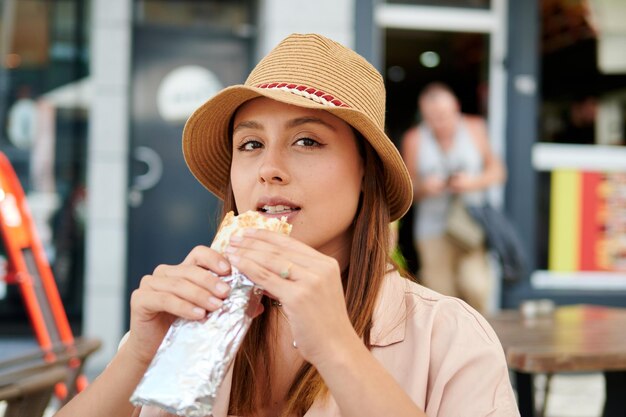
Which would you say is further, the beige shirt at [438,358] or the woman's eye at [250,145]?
the woman's eye at [250,145]

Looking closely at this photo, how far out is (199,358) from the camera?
1.19 m

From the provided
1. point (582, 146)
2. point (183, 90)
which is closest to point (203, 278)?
point (183, 90)

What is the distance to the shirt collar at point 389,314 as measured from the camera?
143 cm

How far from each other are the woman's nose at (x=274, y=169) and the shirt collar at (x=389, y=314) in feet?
1.05

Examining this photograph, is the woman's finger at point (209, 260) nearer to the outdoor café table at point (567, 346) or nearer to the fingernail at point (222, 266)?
the fingernail at point (222, 266)

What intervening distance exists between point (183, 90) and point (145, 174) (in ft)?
2.38

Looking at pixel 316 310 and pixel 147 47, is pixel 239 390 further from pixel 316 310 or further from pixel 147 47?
pixel 147 47

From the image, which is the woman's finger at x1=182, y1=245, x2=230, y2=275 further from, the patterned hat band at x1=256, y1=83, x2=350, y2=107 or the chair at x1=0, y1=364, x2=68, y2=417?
the chair at x1=0, y1=364, x2=68, y2=417

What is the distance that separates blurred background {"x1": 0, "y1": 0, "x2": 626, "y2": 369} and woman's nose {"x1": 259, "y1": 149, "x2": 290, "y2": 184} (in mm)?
3894

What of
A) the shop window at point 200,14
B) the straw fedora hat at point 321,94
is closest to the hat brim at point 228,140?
the straw fedora hat at point 321,94

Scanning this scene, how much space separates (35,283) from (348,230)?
2.39m

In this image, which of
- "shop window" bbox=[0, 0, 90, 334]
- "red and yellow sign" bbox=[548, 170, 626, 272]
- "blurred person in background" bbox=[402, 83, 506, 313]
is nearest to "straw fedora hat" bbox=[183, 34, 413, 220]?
"blurred person in background" bbox=[402, 83, 506, 313]

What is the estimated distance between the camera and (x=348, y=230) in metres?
1.63

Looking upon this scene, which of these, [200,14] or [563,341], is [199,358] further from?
[200,14]
